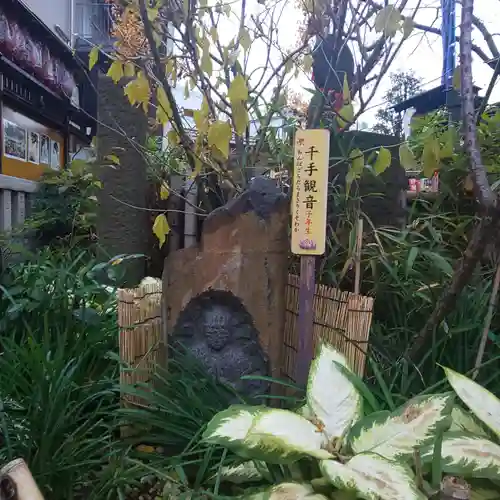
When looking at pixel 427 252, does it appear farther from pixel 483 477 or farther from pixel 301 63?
pixel 483 477

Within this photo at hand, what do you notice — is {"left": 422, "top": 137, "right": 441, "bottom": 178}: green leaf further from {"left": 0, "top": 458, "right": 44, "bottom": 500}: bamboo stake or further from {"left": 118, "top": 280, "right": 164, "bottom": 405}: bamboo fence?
{"left": 0, "top": 458, "right": 44, "bottom": 500}: bamboo stake

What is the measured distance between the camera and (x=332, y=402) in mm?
1594

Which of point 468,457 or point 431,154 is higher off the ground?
point 431,154

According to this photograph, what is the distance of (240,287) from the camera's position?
2.15m

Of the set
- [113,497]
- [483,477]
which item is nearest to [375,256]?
[483,477]

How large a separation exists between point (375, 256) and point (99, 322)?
4.57 feet

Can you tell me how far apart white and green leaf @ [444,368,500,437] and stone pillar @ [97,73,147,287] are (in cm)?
235

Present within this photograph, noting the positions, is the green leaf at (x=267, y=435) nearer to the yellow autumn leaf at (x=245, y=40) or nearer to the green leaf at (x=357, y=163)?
the green leaf at (x=357, y=163)

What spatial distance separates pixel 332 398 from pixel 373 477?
1.11 ft

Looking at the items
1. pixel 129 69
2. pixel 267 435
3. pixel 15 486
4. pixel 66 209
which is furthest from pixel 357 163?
pixel 66 209

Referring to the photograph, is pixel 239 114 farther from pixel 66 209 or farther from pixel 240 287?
pixel 66 209

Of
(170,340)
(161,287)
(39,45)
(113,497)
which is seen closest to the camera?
(113,497)

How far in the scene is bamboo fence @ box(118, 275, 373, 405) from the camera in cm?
204

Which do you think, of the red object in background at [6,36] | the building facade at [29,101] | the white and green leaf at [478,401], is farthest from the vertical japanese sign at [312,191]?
the red object in background at [6,36]
